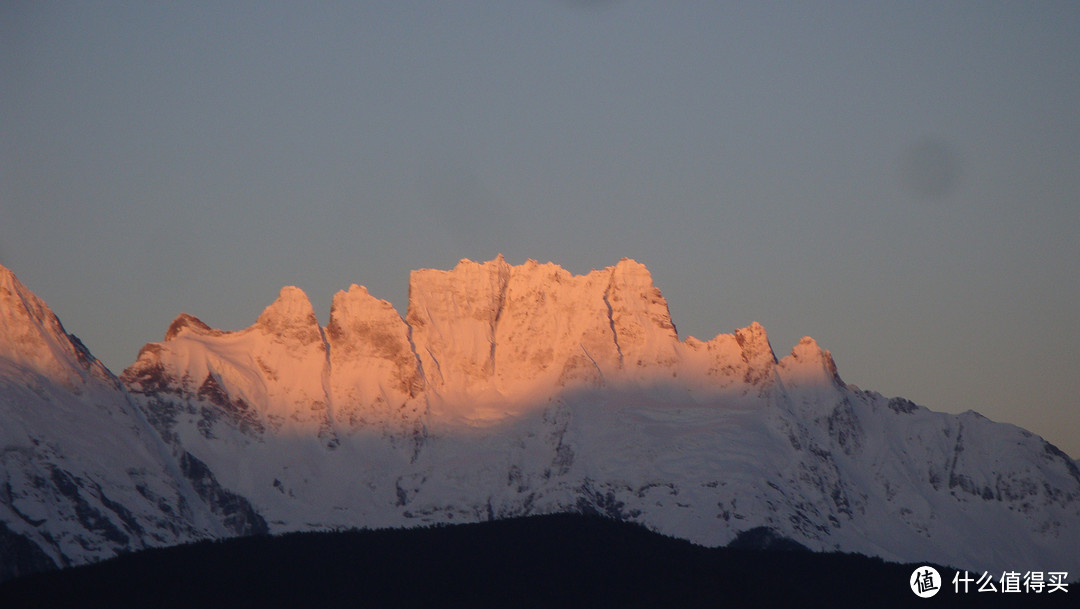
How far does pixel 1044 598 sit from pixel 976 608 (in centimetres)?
1223

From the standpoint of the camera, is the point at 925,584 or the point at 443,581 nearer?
the point at 443,581

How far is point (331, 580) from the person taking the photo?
18362cm

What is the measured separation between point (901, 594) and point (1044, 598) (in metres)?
15.7

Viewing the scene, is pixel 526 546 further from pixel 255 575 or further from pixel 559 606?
pixel 255 575

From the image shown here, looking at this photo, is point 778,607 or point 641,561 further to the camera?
point 641,561

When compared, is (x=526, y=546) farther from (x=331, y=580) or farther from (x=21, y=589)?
(x=21, y=589)

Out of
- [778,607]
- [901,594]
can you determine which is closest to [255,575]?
[778,607]

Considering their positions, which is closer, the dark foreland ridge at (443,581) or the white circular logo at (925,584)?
the dark foreland ridge at (443,581)

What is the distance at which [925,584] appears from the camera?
194250 millimetres

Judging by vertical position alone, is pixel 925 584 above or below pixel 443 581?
above

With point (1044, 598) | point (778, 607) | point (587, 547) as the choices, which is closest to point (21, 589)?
point (587, 547)

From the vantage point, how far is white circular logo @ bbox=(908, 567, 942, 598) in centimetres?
19112

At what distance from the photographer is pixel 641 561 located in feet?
643

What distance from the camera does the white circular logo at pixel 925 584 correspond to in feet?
627
